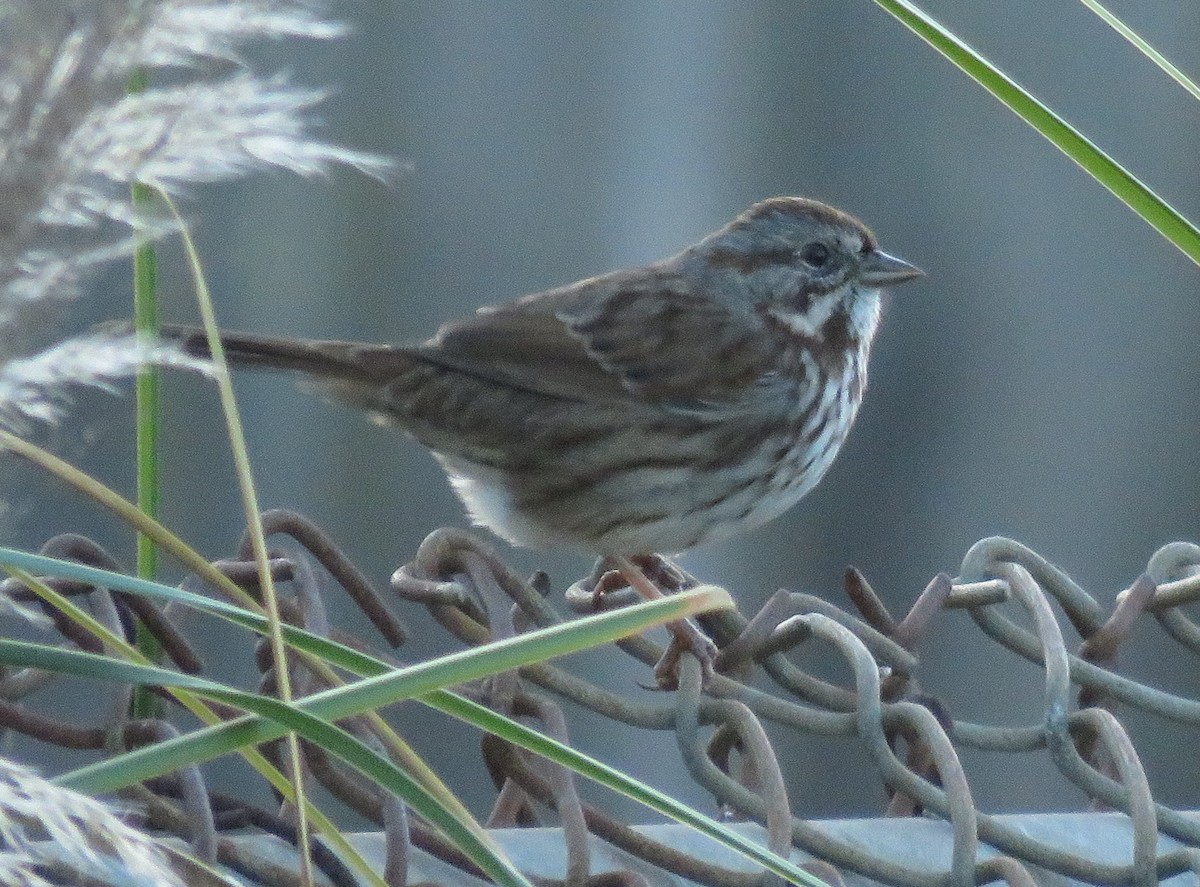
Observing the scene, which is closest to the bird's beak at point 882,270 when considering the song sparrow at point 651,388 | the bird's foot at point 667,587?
the song sparrow at point 651,388

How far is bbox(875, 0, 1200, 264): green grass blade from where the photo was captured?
135cm

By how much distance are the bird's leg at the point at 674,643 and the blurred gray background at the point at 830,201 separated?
1423mm

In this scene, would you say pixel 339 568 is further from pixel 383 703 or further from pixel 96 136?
pixel 96 136

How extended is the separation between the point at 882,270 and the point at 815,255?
0.45 ft

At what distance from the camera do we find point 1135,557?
4953 mm

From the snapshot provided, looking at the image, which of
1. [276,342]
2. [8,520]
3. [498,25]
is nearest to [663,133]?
[498,25]

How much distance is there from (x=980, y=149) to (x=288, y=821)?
157 inches

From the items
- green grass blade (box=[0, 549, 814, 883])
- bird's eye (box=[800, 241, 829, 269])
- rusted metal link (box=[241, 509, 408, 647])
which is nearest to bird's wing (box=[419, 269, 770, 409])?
bird's eye (box=[800, 241, 829, 269])

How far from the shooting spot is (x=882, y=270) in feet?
10.9

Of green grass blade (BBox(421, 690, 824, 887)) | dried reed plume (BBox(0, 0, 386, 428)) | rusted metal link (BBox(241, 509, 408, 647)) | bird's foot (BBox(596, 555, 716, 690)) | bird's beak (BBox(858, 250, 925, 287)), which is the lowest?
bird's foot (BBox(596, 555, 716, 690))

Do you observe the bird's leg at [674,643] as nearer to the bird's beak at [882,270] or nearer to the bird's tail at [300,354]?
the bird's tail at [300,354]

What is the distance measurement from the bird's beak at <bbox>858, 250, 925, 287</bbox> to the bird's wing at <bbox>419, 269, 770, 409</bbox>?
213mm

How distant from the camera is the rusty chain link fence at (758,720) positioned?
4.33 feet

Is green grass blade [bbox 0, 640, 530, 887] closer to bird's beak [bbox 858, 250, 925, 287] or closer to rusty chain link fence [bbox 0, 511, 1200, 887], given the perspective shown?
rusty chain link fence [bbox 0, 511, 1200, 887]
